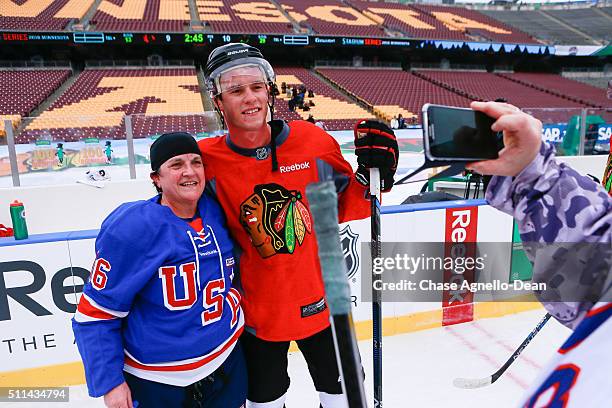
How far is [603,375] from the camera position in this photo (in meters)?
0.54

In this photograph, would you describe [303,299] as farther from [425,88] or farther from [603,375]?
[425,88]

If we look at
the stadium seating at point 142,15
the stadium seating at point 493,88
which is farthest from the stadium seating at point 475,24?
the stadium seating at point 142,15

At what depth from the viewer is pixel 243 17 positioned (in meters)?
22.7

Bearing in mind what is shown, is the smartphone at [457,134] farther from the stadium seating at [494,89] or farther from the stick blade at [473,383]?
the stadium seating at [494,89]

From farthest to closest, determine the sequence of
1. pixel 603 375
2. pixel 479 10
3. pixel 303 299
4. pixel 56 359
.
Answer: pixel 479 10 → pixel 56 359 → pixel 303 299 → pixel 603 375

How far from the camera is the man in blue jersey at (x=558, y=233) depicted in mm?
574

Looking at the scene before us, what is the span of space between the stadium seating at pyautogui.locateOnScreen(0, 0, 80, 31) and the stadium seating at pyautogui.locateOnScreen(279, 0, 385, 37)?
36.0 feet

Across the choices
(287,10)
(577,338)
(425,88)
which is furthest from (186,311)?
(287,10)

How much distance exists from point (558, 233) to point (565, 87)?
2750 cm

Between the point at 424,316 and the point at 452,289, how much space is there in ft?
0.97

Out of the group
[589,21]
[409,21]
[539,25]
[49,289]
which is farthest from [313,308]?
[589,21]

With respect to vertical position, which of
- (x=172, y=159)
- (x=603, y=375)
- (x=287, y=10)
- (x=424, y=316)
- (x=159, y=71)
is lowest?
(x=424, y=316)

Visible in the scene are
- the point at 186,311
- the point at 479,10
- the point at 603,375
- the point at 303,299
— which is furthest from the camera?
the point at 479,10

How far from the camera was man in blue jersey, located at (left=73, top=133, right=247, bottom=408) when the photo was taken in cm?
129
